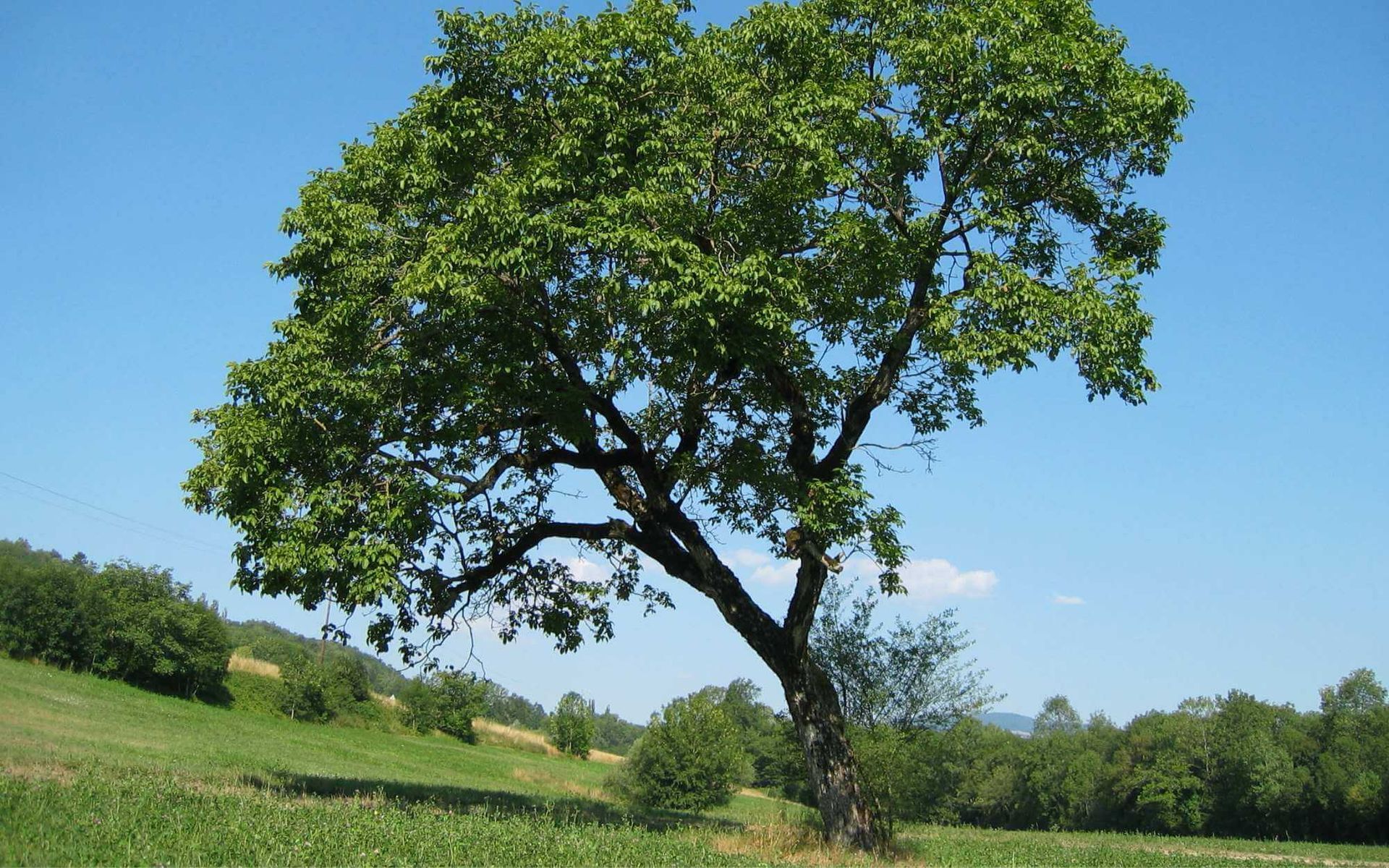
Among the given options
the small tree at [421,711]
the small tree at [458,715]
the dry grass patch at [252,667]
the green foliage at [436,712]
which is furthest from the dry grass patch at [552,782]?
the dry grass patch at [252,667]

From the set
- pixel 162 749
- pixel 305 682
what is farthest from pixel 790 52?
pixel 305 682

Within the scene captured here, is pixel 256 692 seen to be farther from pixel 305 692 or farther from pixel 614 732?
pixel 614 732

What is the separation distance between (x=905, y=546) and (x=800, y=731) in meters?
3.78

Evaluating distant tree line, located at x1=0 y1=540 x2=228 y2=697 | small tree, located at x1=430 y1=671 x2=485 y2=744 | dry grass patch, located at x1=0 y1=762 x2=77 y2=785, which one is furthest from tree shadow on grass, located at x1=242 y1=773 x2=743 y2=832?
small tree, located at x1=430 y1=671 x2=485 y2=744

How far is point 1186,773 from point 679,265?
59.6 m

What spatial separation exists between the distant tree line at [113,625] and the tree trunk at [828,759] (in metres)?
46.0

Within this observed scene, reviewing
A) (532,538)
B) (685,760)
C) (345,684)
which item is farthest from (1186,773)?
(532,538)

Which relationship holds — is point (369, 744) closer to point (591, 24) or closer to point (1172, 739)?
point (591, 24)

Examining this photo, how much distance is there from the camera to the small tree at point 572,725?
66750 millimetres

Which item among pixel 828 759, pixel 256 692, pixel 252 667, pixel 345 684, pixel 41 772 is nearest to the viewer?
pixel 41 772

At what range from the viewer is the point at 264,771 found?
64.4ft

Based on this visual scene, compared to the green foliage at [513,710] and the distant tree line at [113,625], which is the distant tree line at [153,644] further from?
the green foliage at [513,710]

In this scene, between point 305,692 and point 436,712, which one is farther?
point 436,712

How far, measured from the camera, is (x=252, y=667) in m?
58.1
